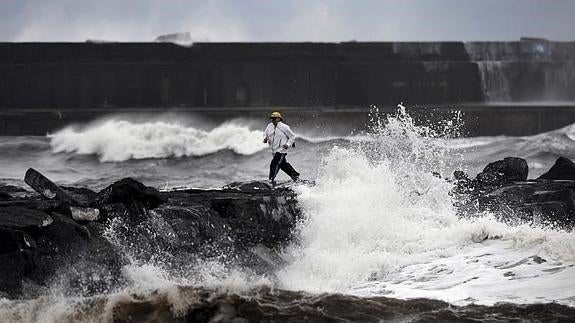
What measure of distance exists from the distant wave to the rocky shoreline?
11257mm

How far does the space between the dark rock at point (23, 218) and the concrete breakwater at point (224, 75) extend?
17642 mm

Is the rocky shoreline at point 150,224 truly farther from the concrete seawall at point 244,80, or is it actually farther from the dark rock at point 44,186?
the concrete seawall at point 244,80

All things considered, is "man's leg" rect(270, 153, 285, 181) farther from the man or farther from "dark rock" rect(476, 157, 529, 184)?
"dark rock" rect(476, 157, 529, 184)

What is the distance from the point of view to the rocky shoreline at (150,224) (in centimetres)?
919

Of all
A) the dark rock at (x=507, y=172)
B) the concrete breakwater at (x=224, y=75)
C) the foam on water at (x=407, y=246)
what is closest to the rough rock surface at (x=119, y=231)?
the foam on water at (x=407, y=246)

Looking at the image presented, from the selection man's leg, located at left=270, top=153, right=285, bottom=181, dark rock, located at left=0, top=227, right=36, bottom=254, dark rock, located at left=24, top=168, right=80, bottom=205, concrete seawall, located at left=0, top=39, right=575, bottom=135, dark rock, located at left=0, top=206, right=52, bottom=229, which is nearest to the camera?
dark rock, located at left=0, top=227, right=36, bottom=254

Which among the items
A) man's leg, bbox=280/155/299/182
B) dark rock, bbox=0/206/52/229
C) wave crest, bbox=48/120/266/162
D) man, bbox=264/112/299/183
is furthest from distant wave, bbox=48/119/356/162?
dark rock, bbox=0/206/52/229

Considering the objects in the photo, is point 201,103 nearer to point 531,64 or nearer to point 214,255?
point 531,64

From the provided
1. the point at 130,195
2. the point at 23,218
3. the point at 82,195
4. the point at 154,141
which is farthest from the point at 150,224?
the point at 154,141

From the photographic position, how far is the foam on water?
9125 millimetres

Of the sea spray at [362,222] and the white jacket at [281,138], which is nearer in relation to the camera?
the sea spray at [362,222]

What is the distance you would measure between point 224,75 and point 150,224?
1753cm

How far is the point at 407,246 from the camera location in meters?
11.0

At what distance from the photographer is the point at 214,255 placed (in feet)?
34.4
